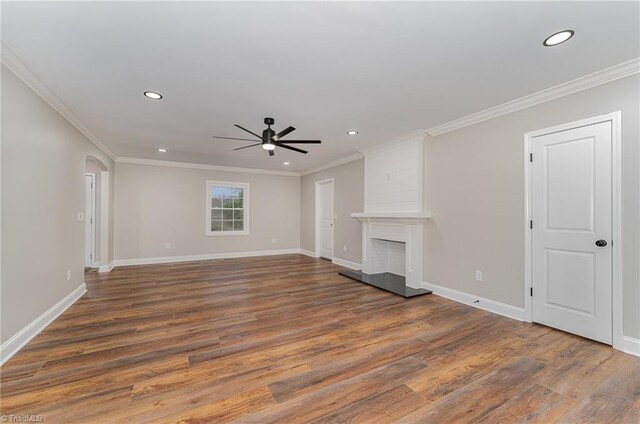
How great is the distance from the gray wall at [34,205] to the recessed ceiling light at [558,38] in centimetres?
427

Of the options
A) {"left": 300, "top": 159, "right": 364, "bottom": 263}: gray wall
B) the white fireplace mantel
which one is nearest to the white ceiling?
the white fireplace mantel

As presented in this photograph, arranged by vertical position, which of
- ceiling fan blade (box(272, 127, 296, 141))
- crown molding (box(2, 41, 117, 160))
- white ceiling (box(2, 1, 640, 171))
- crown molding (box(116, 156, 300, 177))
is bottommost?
ceiling fan blade (box(272, 127, 296, 141))

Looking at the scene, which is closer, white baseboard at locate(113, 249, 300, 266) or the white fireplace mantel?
the white fireplace mantel

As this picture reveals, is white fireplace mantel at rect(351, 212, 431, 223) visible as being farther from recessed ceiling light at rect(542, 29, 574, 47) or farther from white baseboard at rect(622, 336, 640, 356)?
recessed ceiling light at rect(542, 29, 574, 47)

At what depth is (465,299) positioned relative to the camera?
3.69 meters

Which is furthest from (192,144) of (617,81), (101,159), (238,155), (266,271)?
(617,81)

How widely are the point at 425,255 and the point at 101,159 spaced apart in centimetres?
584

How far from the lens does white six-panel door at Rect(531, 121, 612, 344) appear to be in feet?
8.32

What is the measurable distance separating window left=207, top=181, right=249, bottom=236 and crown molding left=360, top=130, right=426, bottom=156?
3.75 m

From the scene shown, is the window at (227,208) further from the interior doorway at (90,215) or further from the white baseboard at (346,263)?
the white baseboard at (346,263)

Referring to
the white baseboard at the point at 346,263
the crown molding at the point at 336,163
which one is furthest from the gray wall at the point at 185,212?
the white baseboard at the point at 346,263

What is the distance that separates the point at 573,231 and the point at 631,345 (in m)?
1.05

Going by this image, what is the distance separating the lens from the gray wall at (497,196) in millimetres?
2393

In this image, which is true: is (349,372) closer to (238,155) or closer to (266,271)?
(266,271)
